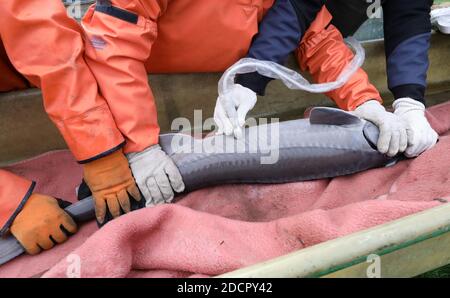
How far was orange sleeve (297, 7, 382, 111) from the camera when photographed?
197cm

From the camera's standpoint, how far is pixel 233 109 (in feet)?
5.53

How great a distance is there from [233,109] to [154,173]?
41cm

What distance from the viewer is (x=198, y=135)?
2043mm

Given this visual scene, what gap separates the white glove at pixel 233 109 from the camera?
1613mm

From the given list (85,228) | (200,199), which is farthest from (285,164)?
(85,228)

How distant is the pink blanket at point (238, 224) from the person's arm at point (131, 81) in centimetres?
15

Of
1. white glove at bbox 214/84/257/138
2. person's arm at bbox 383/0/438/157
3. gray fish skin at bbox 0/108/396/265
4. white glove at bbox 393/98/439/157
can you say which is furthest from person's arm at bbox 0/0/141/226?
person's arm at bbox 383/0/438/157

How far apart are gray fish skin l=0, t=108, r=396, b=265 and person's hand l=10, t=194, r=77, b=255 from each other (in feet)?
0.34

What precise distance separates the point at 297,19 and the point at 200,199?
3.03ft

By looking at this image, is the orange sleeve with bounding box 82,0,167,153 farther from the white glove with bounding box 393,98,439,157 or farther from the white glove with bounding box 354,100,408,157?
the white glove with bounding box 393,98,439,157

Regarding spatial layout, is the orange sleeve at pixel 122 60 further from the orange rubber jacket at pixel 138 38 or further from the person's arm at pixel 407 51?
the person's arm at pixel 407 51

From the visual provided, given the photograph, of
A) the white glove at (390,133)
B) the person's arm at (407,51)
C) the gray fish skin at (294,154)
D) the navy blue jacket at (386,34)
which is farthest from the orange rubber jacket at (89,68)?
the person's arm at (407,51)

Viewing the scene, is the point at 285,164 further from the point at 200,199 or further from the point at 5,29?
the point at 5,29

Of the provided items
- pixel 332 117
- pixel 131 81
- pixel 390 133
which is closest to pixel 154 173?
pixel 131 81
